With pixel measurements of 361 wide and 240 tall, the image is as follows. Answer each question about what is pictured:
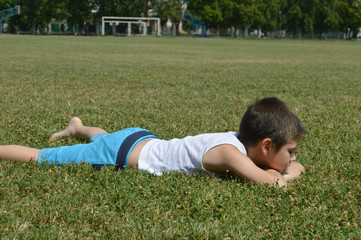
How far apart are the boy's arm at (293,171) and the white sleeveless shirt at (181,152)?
18.6 inches

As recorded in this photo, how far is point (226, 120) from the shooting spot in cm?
639

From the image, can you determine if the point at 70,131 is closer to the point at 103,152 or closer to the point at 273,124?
the point at 103,152

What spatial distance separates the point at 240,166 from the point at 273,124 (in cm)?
45

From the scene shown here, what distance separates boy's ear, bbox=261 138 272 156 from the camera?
357 cm

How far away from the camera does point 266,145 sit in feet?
11.9

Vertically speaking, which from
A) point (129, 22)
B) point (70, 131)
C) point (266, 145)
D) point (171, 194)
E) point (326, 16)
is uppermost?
point (326, 16)

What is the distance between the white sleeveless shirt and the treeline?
284 ft

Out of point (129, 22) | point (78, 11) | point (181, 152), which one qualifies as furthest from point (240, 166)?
point (78, 11)

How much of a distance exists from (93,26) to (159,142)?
107 m

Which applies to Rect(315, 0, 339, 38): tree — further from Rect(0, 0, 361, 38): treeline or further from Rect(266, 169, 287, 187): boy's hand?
Rect(266, 169, 287, 187): boy's hand

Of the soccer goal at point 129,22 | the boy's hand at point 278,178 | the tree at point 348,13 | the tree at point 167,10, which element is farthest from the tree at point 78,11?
the boy's hand at point 278,178

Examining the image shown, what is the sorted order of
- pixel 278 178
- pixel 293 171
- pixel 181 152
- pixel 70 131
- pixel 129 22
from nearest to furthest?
pixel 278 178 → pixel 181 152 → pixel 293 171 → pixel 70 131 → pixel 129 22

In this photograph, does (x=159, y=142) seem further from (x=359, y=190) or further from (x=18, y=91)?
(x=18, y=91)

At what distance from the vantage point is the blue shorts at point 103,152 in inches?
155
